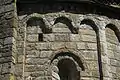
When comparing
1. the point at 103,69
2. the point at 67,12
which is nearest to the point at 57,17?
the point at 67,12

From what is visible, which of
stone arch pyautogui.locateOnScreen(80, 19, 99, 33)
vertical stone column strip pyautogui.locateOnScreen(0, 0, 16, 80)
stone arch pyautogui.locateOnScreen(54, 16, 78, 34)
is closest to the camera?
vertical stone column strip pyautogui.locateOnScreen(0, 0, 16, 80)

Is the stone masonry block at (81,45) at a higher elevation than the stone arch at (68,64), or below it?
higher

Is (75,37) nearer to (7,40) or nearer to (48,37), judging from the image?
(48,37)

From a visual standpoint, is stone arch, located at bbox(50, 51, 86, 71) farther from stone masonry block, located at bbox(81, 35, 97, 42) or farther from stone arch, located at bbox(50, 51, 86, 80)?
stone masonry block, located at bbox(81, 35, 97, 42)

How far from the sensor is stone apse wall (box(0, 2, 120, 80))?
7168 millimetres

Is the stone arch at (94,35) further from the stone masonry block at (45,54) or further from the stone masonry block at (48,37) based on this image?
the stone masonry block at (45,54)

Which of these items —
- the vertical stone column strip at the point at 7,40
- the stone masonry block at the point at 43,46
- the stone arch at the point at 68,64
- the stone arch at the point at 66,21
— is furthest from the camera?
the stone arch at the point at 66,21

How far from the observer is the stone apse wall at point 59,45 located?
7.17 metres

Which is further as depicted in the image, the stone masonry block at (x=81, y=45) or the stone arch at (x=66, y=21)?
the stone arch at (x=66, y=21)

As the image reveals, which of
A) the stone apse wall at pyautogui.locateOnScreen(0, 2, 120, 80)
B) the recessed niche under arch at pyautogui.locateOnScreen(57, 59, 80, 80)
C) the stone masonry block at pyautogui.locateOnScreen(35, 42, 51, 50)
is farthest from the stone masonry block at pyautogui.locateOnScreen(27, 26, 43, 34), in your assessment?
the recessed niche under arch at pyautogui.locateOnScreen(57, 59, 80, 80)

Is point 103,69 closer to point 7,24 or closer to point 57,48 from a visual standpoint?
point 57,48

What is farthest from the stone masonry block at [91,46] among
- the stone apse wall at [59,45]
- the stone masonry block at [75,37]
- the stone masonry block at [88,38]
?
the stone masonry block at [75,37]

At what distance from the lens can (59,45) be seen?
743 centimetres

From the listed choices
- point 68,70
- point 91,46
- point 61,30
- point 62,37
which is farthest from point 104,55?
point 61,30
